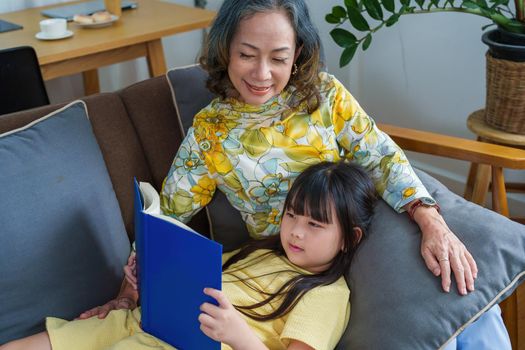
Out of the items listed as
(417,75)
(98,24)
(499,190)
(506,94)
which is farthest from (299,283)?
(417,75)

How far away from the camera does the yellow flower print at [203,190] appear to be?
1.47m

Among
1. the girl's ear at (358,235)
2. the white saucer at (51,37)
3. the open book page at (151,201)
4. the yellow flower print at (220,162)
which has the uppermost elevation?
the white saucer at (51,37)

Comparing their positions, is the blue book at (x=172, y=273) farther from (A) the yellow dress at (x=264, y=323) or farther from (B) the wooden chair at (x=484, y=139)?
(B) the wooden chair at (x=484, y=139)

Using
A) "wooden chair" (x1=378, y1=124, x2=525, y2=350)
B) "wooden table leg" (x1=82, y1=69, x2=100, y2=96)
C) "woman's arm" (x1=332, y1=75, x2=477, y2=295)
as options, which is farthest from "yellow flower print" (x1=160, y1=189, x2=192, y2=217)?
"wooden table leg" (x1=82, y1=69, x2=100, y2=96)

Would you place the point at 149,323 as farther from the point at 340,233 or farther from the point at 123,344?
the point at 340,233

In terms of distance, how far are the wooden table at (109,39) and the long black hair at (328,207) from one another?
3.36ft

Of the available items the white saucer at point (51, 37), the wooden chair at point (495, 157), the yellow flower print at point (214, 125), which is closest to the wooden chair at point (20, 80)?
the white saucer at point (51, 37)

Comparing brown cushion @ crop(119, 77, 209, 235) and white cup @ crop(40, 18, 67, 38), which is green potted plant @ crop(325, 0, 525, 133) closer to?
brown cushion @ crop(119, 77, 209, 235)

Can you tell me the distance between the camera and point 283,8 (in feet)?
4.45

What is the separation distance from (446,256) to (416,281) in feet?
0.23

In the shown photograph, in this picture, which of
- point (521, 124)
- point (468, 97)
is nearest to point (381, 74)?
point (468, 97)

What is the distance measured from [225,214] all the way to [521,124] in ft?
2.87

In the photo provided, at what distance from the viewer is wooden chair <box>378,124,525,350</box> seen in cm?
145

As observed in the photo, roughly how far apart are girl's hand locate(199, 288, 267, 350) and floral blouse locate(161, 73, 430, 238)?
0.40 meters
